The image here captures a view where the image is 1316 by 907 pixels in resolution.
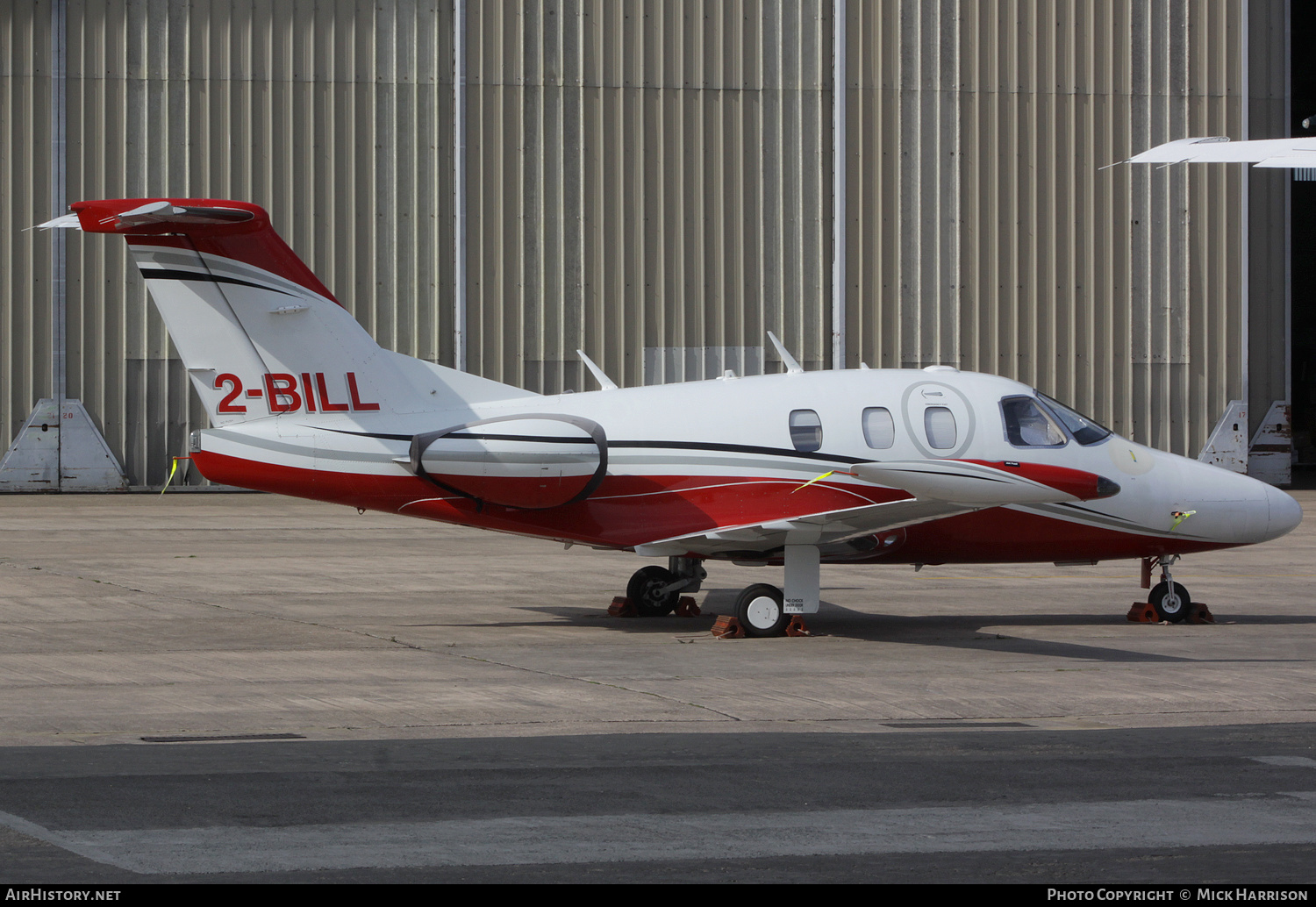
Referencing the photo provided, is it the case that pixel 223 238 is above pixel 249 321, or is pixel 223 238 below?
above

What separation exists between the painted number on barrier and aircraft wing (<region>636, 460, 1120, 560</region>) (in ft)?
10.9

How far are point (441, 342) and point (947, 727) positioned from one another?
84.8 ft

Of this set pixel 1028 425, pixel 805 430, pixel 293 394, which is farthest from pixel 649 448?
pixel 1028 425

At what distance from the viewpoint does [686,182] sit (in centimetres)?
3669

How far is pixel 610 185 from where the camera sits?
3641 centimetres

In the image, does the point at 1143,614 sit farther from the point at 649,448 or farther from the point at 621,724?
the point at 621,724

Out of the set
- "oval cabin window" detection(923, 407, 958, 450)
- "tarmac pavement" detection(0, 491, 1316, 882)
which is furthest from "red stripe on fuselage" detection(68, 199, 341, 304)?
"oval cabin window" detection(923, 407, 958, 450)

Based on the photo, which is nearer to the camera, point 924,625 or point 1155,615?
point 924,625

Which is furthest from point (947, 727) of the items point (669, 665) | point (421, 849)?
point (421, 849)

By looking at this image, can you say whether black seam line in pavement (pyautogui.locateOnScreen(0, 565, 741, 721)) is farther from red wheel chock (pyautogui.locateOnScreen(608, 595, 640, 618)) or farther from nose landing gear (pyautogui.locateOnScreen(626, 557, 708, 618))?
nose landing gear (pyautogui.locateOnScreen(626, 557, 708, 618))

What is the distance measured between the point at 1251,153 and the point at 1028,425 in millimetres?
7323

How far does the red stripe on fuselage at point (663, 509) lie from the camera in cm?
1599

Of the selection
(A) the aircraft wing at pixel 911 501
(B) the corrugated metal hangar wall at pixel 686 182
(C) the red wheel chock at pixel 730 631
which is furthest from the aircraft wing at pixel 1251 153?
(B) the corrugated metal hangar wall at pixel 686 182

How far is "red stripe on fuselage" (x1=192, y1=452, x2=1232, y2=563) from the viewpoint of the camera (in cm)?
1599
